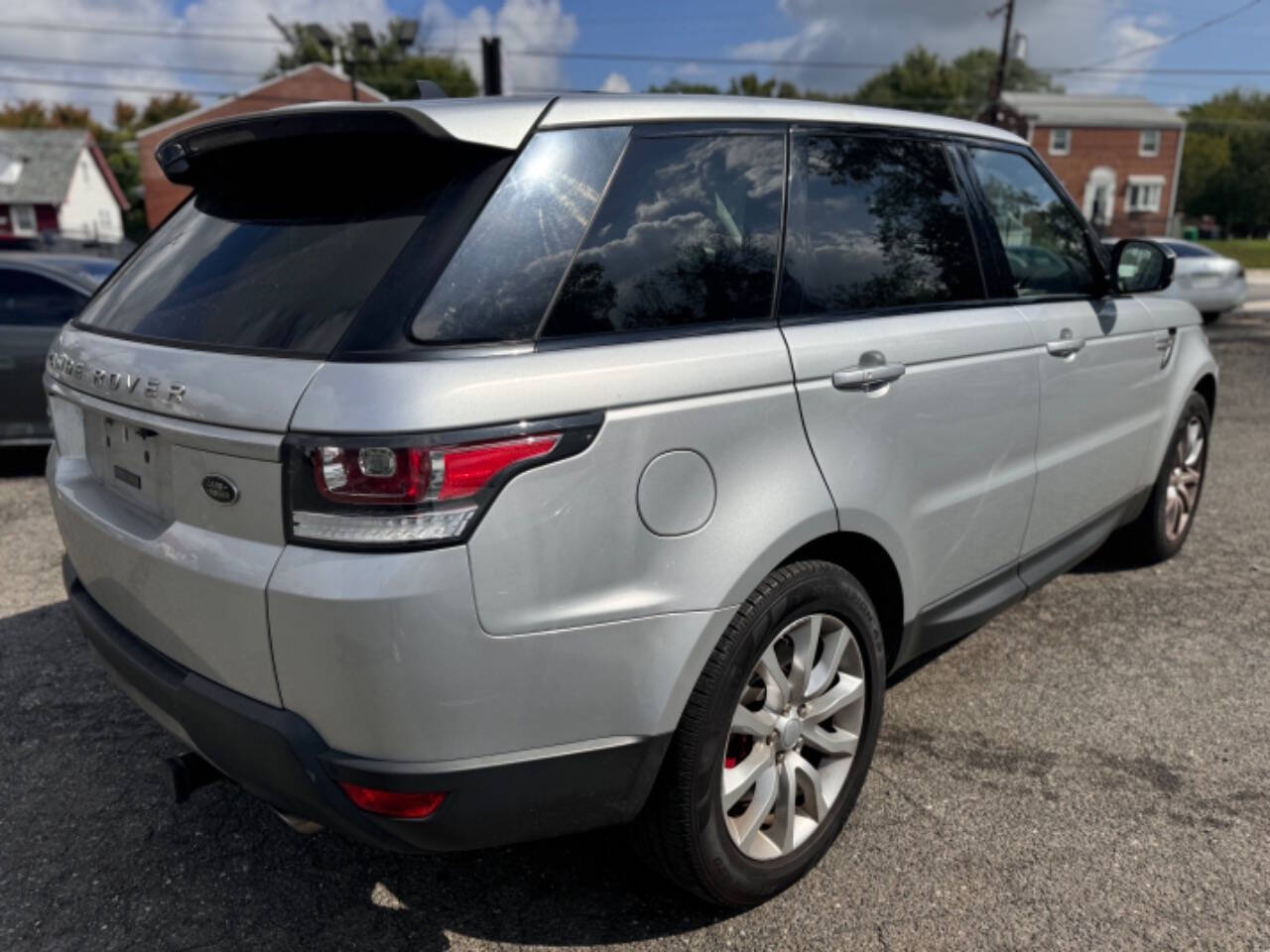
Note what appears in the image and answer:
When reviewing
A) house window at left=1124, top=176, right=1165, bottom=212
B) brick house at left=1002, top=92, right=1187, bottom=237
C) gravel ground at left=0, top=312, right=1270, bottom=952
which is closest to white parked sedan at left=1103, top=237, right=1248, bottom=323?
gravel ground at left=0, top=312, right=1270, bottom=952

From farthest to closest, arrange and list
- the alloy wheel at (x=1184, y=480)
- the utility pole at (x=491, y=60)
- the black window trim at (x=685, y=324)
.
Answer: the utility pole at (x=491, y=60) → the alloy wheel at (x=1184, y=480) → the black window trim at (x=685, y=324)

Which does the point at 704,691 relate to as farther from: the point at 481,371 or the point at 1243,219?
the point at 1243,219

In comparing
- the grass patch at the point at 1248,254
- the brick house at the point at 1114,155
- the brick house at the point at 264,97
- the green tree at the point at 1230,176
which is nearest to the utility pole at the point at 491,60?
the grass patch at the point at 1248,254

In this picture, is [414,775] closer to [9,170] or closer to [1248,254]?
[1248,254]

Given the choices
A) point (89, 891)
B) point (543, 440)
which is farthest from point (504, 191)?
point (89, 891)

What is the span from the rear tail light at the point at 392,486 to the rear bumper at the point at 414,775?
→ 0.40 m

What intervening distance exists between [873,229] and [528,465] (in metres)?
1.43

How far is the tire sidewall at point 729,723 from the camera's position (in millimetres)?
2182

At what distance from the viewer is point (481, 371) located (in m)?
1.85

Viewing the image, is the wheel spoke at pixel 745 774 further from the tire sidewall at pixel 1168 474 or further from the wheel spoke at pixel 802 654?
the tire sidewall at pixel 1168 474

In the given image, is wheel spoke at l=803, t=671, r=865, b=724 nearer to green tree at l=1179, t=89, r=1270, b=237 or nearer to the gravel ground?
the gravel ground

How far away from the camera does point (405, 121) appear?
1.97m

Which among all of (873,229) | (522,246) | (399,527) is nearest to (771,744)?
(399,527)

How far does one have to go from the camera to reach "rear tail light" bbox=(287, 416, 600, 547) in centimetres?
177
